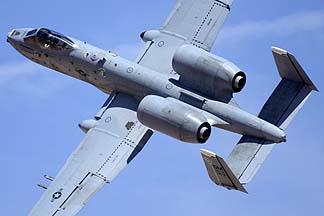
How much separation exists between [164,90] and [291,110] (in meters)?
5.03

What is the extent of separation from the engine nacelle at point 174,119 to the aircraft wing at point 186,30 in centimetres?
376

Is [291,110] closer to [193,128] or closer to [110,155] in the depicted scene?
[193,128]

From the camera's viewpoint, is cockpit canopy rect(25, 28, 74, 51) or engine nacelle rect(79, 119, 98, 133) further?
cockpit canopy rect(25, 28, 74, 51)

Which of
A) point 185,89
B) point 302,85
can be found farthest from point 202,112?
point 302,85

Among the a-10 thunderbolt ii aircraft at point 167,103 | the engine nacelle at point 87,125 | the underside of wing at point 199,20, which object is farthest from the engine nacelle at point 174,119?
the underside of wing at point 199,20

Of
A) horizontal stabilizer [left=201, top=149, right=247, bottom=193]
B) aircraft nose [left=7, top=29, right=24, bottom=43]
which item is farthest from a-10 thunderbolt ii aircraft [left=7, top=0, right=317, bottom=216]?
aircraft nose [left=7, top=29, right=24, bottom=43]

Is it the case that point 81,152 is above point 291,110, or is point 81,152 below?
below

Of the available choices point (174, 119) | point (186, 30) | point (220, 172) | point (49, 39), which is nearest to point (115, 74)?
point (49, 39)

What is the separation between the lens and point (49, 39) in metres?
47.3

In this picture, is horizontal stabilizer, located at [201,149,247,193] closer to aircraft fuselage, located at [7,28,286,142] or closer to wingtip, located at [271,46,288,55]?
aircraft fuselage, located at [7,28,286,142]

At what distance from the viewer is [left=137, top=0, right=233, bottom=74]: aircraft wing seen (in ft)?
153

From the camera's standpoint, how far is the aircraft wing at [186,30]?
46.6m

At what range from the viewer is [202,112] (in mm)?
43656

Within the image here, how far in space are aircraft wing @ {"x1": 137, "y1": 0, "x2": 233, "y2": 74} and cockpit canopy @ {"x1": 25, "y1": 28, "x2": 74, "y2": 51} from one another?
3.06 m
